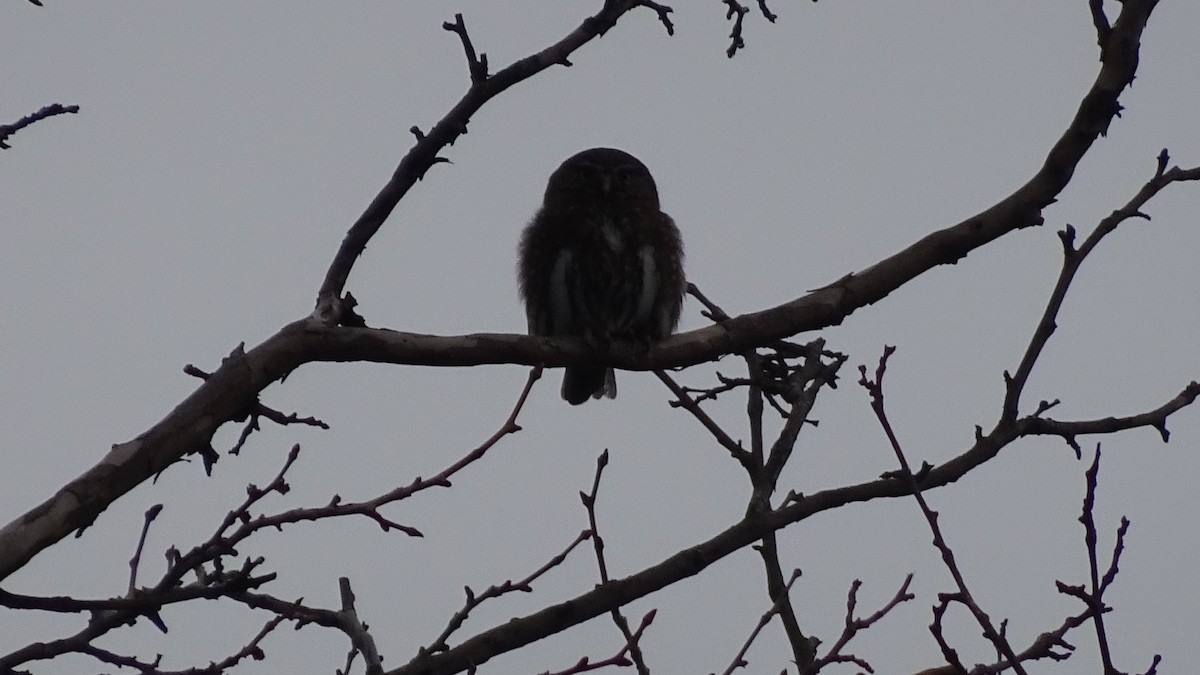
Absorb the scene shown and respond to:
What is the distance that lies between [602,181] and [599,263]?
49cm

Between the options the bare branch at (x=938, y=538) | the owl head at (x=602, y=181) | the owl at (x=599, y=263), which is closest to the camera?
the bare branch at (x=938, y=538)

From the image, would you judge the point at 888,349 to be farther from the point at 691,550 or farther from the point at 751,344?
the point at 691,550

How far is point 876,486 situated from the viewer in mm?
3260

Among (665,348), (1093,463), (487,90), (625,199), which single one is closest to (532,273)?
(625,199)

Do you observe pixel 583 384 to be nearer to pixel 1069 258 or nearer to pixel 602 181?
pixel 602 181

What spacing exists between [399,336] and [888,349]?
45.0 inches

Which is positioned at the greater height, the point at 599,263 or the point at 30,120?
the point at 599,263

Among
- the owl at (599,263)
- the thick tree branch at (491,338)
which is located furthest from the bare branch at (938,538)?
the owl at (599,263)

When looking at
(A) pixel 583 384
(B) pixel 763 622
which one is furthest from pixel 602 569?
(A) pixel 583 384

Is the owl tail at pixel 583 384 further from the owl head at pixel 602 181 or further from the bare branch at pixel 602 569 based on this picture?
the bare branch at pixel 602 569

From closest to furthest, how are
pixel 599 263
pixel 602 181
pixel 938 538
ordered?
pixel 938 538 < pixel 599 263 < pixel 602 181

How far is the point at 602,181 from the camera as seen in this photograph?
5363 mm

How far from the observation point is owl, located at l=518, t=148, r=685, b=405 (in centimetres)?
487

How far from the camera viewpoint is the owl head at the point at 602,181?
5320 mm
